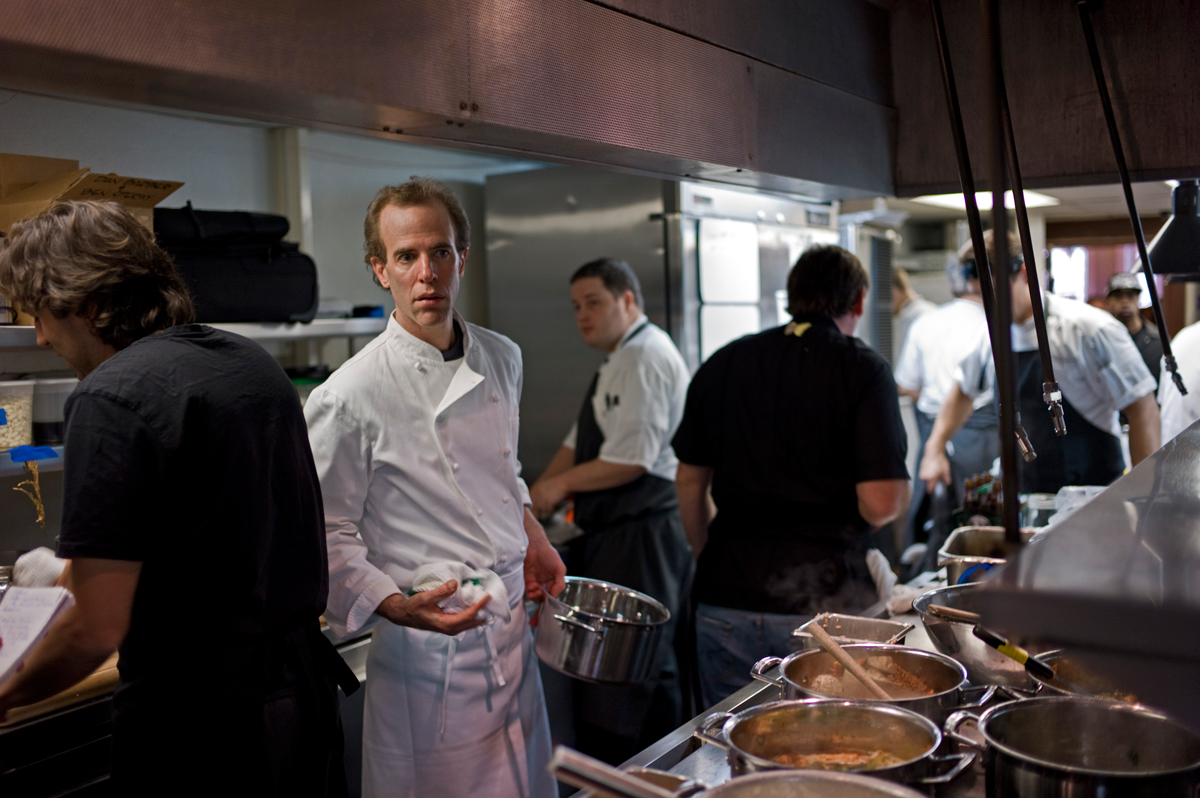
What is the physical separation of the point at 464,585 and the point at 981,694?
98 cm

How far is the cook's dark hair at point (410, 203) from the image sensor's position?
6.66ft

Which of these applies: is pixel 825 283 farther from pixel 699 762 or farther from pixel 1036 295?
pixel 699 762

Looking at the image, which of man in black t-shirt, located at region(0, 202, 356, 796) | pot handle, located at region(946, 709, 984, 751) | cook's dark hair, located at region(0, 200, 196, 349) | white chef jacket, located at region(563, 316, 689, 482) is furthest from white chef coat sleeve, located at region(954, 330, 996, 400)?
cook's dark hair, located at region(0, 200, 196, 349)

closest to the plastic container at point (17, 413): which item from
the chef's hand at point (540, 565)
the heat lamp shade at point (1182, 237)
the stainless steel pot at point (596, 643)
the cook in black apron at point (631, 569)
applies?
the chef's hand at point (540, 565)

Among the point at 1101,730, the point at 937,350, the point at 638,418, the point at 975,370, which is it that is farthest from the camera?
the point at 937,350

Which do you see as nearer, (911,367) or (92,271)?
(92,271)

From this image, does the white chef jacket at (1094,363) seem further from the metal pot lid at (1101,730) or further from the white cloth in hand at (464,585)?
the metal pot lid at (1101,730)

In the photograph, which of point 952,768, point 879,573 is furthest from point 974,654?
point 879,573

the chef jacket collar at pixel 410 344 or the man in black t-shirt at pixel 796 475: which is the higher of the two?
the chef jacket collar at pixel 410 344

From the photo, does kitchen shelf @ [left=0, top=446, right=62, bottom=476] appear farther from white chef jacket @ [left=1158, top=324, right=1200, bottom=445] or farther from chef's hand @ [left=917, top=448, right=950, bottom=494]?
white chef jacket @ [left=1158, top=324, right=1200, bottom=445]

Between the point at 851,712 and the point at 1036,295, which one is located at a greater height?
the point at 1036,295

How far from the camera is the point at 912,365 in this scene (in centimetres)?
567

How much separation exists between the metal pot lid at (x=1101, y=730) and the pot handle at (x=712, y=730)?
0.98 ft

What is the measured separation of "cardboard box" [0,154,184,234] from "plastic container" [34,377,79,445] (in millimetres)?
396
